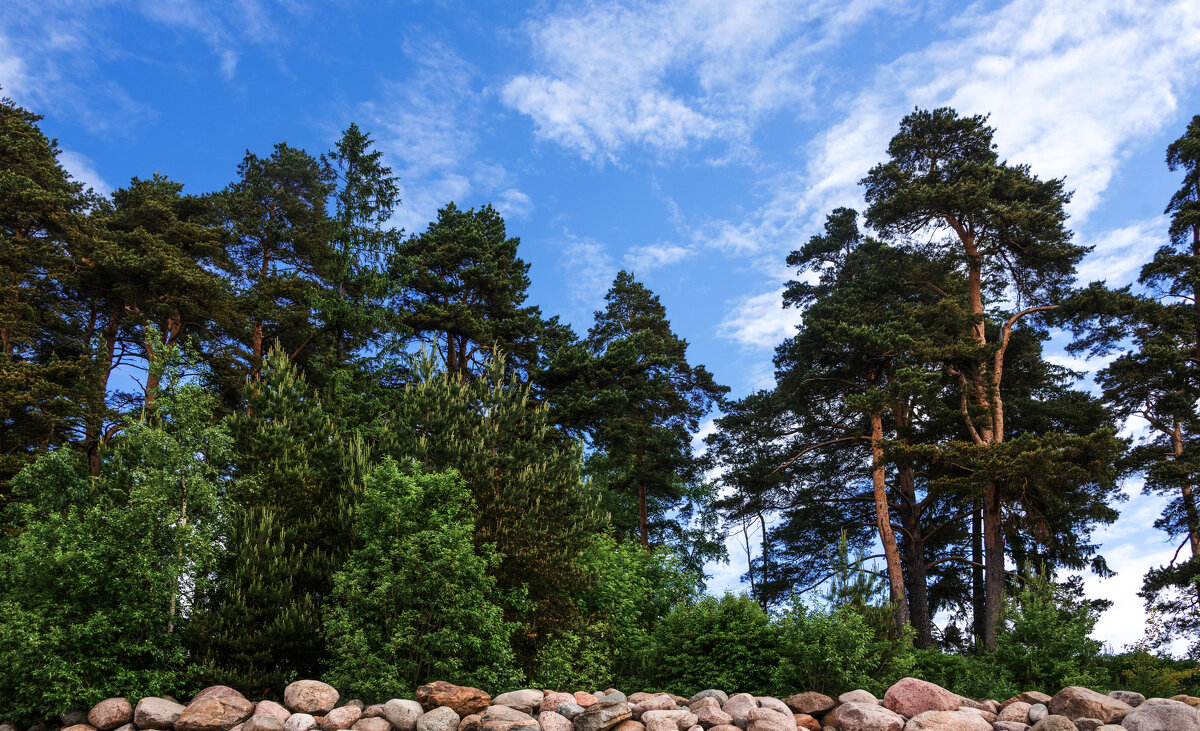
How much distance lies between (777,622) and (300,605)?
773cm

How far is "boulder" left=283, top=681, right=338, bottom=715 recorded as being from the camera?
31.3 ft

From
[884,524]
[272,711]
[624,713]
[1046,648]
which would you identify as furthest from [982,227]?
[272,711]

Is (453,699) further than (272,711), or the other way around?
Answer: (453,699)

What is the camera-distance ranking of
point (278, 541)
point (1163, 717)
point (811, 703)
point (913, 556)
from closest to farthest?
point (1163, 717) < point (811, 703) < point (278, 541) < point (913, 556)

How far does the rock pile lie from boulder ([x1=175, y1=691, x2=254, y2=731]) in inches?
0.5

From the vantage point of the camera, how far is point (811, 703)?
32.2 ft

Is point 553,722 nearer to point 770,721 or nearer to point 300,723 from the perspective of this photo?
point 770,721

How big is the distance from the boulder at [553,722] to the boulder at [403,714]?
5.09ft

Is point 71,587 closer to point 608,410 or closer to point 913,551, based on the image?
point 608,410

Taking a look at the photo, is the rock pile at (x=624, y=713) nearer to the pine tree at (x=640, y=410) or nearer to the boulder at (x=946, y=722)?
the boulder at (x=946, y=722)

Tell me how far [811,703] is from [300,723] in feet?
21.5

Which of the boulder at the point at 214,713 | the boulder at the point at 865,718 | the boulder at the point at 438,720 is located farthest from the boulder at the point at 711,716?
the boulder at the point at 214,713

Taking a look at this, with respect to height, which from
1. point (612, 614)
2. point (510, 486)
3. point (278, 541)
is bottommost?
point (612, 614)

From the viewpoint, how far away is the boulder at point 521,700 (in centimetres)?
959
